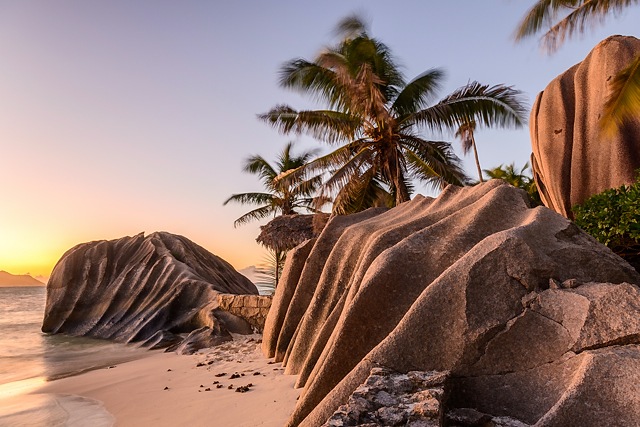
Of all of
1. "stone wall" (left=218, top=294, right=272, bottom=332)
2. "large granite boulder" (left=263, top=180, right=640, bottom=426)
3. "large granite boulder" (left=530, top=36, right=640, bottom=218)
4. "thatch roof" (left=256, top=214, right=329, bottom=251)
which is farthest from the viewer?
"thatch roof" (left=256, top=214, right=329, bottom=251)

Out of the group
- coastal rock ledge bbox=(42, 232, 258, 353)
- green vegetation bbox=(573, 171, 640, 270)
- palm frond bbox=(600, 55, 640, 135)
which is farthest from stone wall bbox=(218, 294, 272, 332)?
palm frond bbox=(600, 55, 640, 135)

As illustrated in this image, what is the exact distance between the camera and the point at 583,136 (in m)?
10.9

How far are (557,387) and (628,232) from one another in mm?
4992

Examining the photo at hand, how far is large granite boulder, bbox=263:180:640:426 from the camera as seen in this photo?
2943 mm

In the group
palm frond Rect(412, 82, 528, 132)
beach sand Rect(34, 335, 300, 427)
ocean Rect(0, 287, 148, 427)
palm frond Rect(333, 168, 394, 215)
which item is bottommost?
ocean Rect(0, 287, 148, 427)

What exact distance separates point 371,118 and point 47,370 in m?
12.7

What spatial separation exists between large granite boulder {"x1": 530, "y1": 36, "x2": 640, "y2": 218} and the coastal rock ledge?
10234mm

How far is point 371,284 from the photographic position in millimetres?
4363

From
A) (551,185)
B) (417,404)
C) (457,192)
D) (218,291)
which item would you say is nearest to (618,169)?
(551,185)

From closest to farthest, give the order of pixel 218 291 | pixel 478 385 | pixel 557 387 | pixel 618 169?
pixel 557 387, pixel 478 385, pixel 618 169, pixel 218 291

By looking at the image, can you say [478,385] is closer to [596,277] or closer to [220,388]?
[596,277]

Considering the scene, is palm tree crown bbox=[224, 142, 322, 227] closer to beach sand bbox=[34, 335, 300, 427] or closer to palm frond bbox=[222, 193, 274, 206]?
palm frond bbox=[222, 193, 274, 206]

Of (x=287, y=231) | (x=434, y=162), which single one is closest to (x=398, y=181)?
(x=434, y=162)

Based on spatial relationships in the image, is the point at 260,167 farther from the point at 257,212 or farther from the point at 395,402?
the point at 395,402
